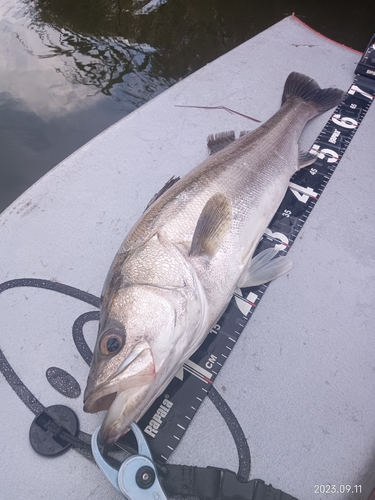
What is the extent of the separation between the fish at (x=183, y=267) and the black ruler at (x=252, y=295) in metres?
0.11

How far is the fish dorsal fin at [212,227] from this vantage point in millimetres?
1989

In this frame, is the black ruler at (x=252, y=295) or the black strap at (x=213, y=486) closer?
the black strap at (x=213, y=486)

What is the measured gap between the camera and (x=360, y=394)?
197 cm

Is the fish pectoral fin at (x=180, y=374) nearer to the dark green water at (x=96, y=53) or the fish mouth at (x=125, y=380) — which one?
the fish mouth at (x=125, y=380)

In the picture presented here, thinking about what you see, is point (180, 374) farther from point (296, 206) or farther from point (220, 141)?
point (220, 141)

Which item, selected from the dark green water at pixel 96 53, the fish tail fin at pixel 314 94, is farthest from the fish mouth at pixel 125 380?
the dark green water at pixel 96 53

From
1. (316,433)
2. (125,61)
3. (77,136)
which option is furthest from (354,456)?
(125,61)

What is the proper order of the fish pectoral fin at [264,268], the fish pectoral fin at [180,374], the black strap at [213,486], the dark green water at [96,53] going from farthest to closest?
the dark green water at [96,53]
the fish pectoral fin at [264,268]
the fish pectoral fin at [180,374]
the black strap at [213,486]

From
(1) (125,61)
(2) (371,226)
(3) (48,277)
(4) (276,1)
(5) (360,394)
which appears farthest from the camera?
(4) (276,1)

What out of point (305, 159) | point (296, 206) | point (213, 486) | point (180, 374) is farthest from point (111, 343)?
point (305, 159)

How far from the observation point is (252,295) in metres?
Answer: 2.31

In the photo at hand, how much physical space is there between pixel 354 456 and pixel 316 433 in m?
0.19

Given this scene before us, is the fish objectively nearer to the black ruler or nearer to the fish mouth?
the fish mouth

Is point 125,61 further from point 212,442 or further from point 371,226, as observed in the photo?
point 212,442
